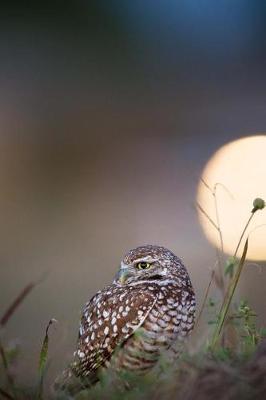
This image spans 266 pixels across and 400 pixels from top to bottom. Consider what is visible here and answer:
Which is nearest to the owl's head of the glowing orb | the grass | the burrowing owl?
the burrowing owl

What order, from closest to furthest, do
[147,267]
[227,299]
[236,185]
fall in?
[227,299]
[147,267]
[236,185]

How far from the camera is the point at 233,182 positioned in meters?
4.05

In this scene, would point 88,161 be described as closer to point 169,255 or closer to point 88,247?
point 88,247

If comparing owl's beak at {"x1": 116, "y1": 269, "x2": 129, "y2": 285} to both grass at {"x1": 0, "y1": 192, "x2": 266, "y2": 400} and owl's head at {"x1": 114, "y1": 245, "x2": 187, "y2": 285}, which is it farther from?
grass at {"x1": 0, "y1": 192, "x2": 266, "y2": 400}

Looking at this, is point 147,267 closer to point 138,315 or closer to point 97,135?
point 138,315

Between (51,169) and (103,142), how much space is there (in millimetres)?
388

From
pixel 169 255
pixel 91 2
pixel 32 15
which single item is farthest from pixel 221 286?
pixel 32 15

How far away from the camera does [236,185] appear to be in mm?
4000

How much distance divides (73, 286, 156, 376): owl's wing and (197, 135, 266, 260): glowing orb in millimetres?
1273

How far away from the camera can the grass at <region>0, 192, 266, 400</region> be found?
1.22 metres

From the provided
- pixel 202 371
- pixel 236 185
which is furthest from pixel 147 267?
pixel 236 185

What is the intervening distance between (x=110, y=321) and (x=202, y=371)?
2.55ft

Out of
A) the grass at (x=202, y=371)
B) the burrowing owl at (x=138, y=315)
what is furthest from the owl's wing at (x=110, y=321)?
the grass at (x=202, y=371)

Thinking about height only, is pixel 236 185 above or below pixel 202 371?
above
